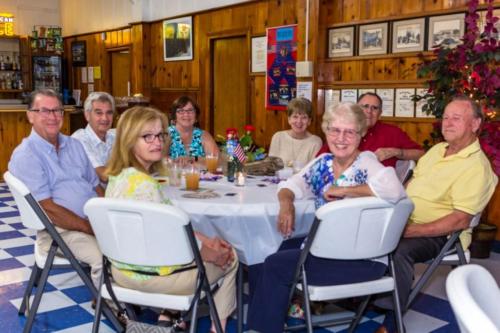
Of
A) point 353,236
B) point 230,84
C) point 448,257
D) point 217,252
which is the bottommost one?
point 448,257

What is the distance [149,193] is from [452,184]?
1.59 metres

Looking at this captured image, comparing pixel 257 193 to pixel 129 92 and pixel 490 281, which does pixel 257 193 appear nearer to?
pixel 490 281

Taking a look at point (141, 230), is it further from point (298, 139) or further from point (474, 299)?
point (298, 139)

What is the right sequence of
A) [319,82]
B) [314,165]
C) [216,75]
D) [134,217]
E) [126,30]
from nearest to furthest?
[134,217], [314,165], [319,82], [216,75], [126,30]

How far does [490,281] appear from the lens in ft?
3.49

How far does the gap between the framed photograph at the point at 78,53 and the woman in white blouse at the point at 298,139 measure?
7.46m

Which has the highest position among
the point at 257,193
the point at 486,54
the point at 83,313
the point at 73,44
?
the point at 73,44

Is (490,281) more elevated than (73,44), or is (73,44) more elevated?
(73,44)

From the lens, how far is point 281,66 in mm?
6043

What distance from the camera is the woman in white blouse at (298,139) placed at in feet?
13.6

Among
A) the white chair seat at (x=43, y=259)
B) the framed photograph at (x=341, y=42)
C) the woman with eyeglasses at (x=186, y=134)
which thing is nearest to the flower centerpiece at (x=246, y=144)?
the woman with eyeglasses at (x=186, y=134)

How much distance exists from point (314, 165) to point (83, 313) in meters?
1.57

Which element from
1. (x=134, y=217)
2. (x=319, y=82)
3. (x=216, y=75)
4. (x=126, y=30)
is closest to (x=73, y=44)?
A: (x=126, y=30)

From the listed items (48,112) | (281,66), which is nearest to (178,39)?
(281,66)
